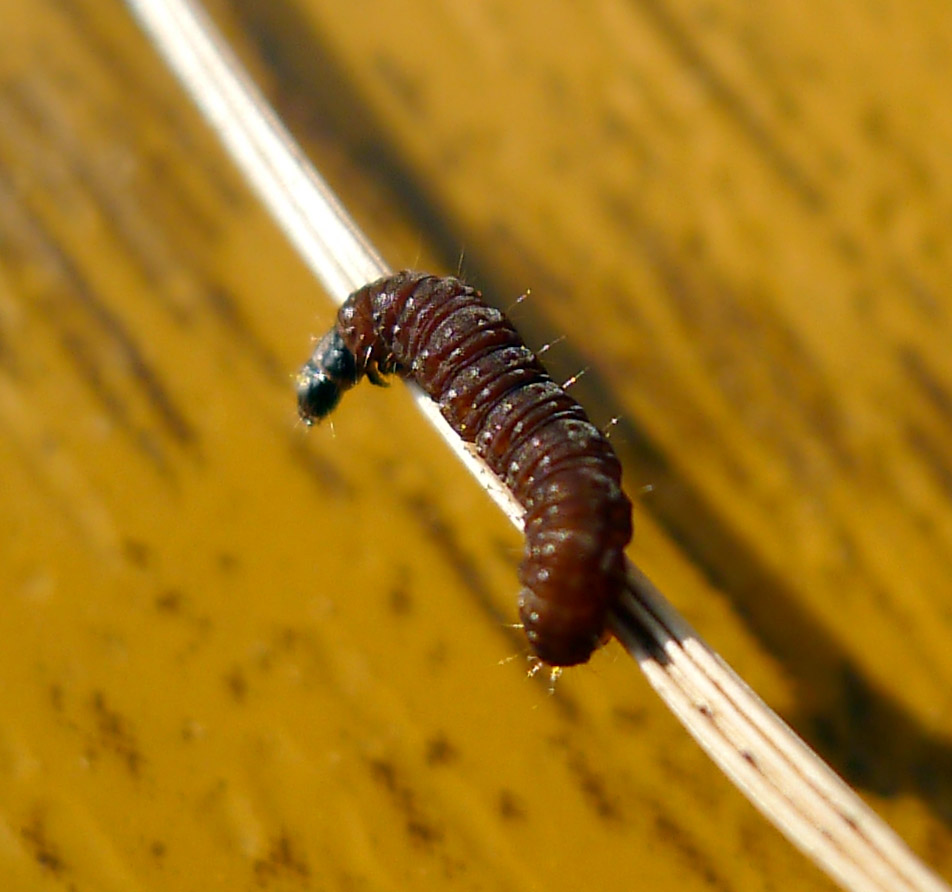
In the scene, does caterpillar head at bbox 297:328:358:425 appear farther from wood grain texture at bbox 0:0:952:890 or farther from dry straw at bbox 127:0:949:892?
dry straw at bbox 127:0:949:892

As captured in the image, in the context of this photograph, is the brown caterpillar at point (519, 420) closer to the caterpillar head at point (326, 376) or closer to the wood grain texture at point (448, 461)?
the caterpillar head at point (326, 376)

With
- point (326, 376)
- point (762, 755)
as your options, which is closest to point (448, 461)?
point (326, 376)

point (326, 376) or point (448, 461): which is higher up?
point (326, 376)

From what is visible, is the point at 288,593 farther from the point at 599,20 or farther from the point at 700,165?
the point at 599,20

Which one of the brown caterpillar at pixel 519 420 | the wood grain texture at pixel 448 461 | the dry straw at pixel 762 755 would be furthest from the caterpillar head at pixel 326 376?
the dry straw at pixel 762 755

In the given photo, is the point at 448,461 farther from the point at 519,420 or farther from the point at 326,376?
the point at 519,420

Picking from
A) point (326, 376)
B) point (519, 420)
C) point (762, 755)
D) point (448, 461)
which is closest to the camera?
point (762, 755)

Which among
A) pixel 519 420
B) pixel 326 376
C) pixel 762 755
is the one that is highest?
pixel 326 376

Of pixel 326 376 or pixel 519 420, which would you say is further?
pixel 326 376
